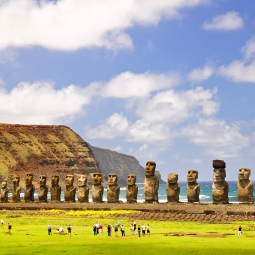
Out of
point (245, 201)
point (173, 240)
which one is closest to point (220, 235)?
point (173, 240)

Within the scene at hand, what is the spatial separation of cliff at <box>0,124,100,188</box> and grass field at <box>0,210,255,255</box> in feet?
346

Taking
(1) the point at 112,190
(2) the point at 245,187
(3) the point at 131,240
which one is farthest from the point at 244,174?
(3) the point at 131,240

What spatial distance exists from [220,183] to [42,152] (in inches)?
4799

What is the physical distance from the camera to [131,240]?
20.7 meters

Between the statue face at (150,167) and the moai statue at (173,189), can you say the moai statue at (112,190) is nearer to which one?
→ the statue face at (150,167)

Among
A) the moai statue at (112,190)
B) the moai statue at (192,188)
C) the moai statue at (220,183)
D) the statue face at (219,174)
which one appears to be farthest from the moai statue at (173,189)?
the moai statue at (112,190)

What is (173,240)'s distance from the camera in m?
20.2

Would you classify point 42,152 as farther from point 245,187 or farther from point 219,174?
point 245,187

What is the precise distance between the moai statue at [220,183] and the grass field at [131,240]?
794 centimetres

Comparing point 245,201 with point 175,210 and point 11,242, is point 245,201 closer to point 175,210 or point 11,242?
point 175,210

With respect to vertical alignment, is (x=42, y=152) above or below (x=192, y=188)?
above

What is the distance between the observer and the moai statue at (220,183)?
33812 millimetres

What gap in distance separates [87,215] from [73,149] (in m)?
136

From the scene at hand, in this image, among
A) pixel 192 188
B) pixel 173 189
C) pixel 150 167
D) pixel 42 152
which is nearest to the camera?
pixel 192 188
